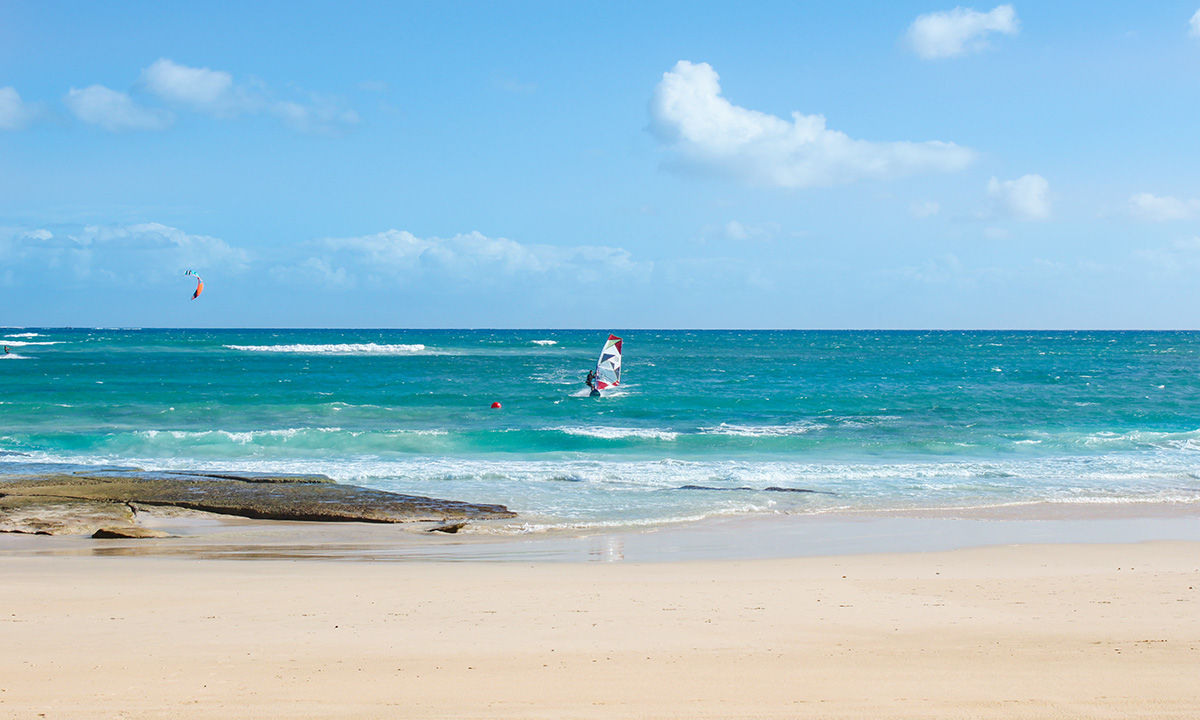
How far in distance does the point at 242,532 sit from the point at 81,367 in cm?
5017

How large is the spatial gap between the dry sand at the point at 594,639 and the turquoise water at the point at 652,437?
441cm

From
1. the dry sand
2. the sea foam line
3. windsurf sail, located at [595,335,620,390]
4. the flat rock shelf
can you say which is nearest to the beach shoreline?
the flat rock shelf

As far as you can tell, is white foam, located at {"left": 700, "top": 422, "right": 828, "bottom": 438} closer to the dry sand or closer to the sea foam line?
the sea foam line

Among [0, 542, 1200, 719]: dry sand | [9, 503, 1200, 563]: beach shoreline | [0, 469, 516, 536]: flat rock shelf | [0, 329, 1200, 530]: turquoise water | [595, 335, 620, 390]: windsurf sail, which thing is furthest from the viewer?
[595, 335, 620, 390]: windsurf sail

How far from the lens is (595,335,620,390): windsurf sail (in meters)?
38.4

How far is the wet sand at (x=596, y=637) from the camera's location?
5.66m

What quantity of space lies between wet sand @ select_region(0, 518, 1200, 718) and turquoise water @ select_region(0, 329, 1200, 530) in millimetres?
4245

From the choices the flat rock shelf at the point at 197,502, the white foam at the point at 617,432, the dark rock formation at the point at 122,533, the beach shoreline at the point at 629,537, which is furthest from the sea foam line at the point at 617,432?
the dark rock formation at the point at 122,533

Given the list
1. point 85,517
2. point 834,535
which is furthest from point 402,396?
point 834,535

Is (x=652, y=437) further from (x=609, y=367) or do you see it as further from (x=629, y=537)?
(x=609, y=367)

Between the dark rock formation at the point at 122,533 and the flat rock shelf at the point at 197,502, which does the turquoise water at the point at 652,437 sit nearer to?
the flat rock shelf at the point at 197,502

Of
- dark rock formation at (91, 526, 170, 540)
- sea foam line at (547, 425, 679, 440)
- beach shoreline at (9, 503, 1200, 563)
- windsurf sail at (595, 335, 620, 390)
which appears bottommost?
beach shoreline at (9, 503, 1200, 563)

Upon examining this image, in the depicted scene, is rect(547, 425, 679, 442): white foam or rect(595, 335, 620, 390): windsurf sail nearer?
rect(547, 425, 679, 442): white foam

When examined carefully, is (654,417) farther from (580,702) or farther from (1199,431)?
(580,702)
